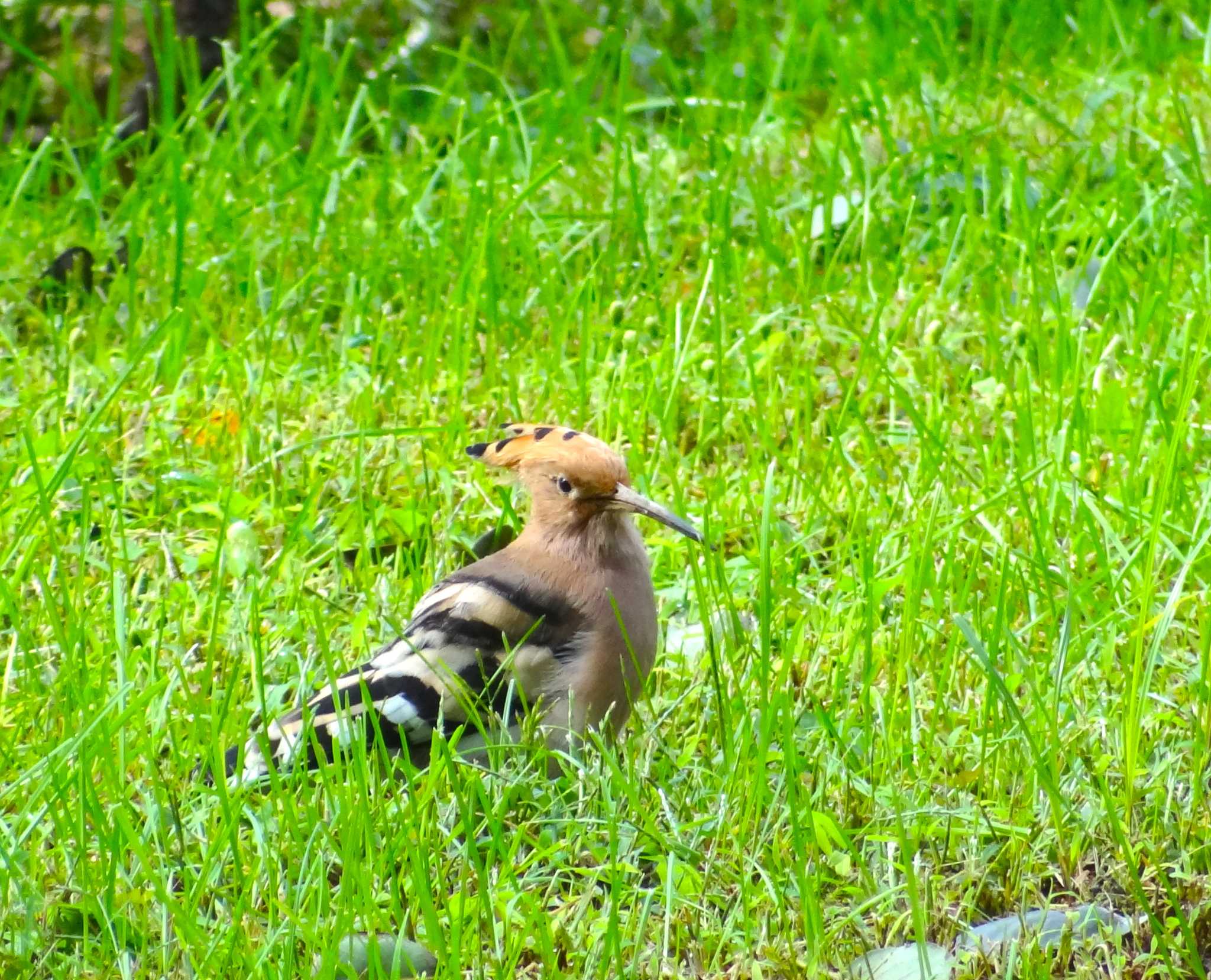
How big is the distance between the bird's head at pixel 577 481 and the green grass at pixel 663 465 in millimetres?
199

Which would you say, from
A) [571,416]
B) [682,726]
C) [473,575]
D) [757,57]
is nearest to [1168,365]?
[571,416]

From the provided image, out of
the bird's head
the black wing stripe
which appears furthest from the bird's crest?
the black wing stripe

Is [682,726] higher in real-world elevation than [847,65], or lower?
lower

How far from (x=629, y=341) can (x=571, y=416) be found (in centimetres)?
38

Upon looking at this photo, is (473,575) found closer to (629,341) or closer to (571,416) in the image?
(571,416)

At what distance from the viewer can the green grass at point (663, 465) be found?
2545mm

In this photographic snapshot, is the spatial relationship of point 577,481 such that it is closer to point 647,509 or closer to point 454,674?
point 647,509

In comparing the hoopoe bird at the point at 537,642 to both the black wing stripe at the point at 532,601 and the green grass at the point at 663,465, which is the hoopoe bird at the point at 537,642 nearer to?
the black wing stripe at the point at 532,601

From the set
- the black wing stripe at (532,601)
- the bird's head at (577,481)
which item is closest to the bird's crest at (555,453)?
the bird's head at (577,481)

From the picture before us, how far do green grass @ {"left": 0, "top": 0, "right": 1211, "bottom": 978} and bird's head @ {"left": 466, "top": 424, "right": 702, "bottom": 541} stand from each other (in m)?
0.20

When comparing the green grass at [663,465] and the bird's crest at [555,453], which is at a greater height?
the bird's crest at [555,453]

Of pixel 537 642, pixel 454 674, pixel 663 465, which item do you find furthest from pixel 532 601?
pixel 663 465

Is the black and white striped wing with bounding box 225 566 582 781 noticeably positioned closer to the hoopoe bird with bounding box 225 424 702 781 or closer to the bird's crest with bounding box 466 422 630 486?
the hoopoe bird with bounding box 225 424 702 781

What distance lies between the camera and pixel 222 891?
8.05ft
